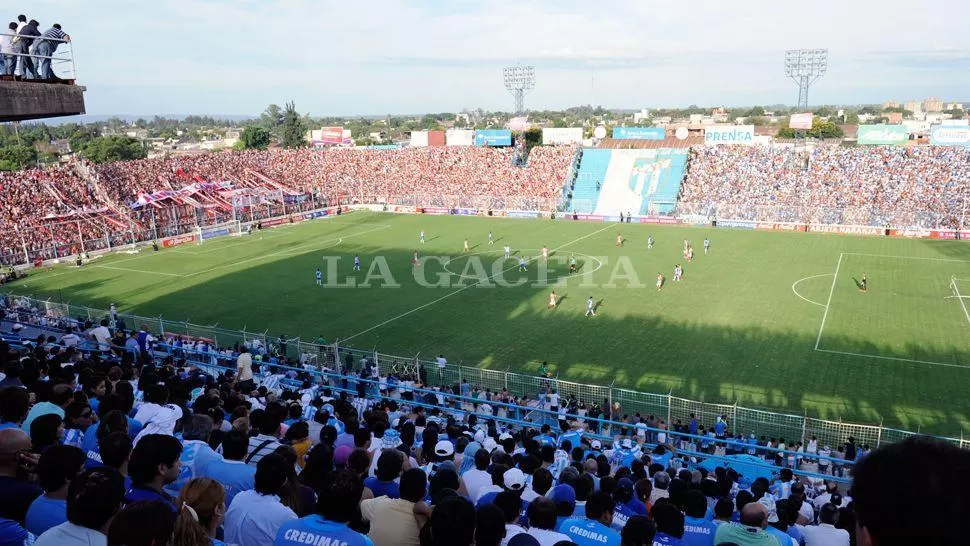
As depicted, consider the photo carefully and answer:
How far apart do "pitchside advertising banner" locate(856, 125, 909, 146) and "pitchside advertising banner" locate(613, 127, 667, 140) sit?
1923 centimetres

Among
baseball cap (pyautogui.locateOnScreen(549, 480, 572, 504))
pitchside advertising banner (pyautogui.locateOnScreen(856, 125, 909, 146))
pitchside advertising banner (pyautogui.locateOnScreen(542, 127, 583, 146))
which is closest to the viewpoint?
baseball cap (pyautogui.locateOnScreen(549, 480, 572, 504))

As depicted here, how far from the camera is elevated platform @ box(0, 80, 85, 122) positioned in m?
13.1

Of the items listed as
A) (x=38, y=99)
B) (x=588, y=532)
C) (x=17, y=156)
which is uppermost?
(x=38, y=99)

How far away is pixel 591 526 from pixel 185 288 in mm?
37156

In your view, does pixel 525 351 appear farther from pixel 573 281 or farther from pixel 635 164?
pixel 635 164

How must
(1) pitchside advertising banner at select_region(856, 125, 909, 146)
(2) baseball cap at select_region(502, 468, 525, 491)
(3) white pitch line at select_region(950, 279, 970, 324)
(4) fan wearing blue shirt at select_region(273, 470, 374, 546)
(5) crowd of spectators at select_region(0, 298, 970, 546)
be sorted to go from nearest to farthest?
(5) crowd of spectators at select_region(0, 298, 970, 546) → (4) fan wearing blue shirt at select_region(273, 470, 374, 546) → (2) baseball cap at select_region(502, 468, 525, 491) → (3) white pitch line at select_region(950, 279, 970, 324) → (1) pitchside advertising banner at select_region(856, 125, 909, 146)

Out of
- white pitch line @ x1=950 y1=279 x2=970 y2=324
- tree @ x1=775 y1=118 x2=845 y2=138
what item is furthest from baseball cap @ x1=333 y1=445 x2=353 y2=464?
tree @ x1=775 y1=118 x2=845 y2=138

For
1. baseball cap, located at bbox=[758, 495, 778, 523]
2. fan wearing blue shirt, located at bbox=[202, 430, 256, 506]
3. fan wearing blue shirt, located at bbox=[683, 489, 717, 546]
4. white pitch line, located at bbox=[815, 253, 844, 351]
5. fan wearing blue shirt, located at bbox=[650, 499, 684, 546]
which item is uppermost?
fan wearing blue shirt, located at bbox=[202, 430, 256, 506]

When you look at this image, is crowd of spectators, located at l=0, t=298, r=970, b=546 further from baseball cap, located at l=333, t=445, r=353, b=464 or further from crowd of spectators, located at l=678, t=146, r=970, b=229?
crowd of spectators, located at l=678, t=146, r=970, b=229

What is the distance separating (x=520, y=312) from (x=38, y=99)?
22.2 metres

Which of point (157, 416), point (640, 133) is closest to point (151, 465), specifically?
point (157, 416)

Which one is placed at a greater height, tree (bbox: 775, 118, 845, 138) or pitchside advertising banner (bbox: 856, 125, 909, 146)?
tree (bbox: 775, 118, 845, 138)

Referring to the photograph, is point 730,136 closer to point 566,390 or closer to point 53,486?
point 566,390

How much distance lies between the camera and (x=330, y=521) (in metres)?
4.75
